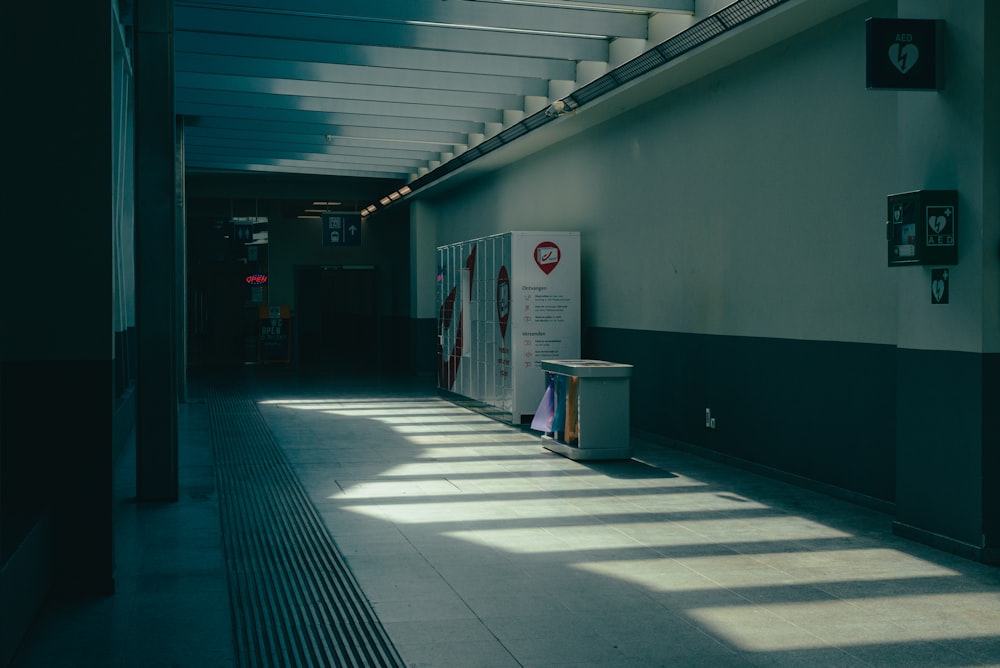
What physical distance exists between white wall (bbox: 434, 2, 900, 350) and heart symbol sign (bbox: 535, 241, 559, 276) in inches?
18.6

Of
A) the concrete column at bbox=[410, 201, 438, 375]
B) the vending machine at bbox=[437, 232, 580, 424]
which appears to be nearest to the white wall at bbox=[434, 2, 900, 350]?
the vending machine at bbox=[437, 232, 580, 424]

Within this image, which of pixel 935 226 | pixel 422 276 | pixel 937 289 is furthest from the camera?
pixel 422 276

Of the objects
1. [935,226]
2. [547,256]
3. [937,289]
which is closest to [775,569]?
[937,289]

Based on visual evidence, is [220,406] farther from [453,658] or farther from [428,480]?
[453,658]

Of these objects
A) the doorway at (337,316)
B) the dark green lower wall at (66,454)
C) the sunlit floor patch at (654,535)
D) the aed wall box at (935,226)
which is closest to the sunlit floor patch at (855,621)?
the sunlit floor patch at (654,535)

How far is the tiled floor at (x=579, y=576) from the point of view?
413 cm

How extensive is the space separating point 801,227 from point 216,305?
2162 cm

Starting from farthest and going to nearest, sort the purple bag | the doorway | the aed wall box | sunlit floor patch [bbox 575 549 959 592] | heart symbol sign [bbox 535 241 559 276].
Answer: the doorway
heart symbol sign [bbox 535 241 559 276]
the purple bag
the aed wall box
sunlit floor patch [bbox 575 549 959 592]

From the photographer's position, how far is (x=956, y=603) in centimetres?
477

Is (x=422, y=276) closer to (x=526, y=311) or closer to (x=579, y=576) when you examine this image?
(x=526, y=311)

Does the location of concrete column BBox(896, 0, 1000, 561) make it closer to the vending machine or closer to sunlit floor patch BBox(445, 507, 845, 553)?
sunlit floor patch BBox(445, 507, 845, 553)

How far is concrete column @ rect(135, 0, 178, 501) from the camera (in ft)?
23.1

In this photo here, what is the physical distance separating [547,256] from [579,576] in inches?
269

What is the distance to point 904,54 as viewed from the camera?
5676mm
